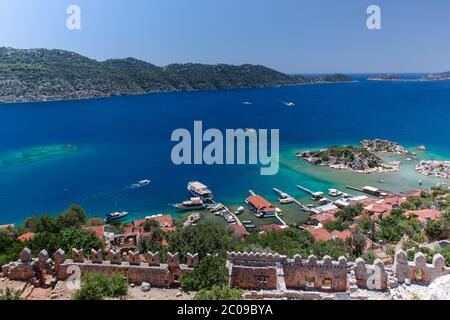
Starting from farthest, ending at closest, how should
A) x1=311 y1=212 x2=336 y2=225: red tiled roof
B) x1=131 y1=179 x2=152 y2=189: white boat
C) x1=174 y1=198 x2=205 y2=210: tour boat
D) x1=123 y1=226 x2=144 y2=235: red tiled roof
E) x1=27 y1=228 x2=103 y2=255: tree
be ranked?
x1=131 y1=179 x2=152 y2=189: white boat → x1=174 y1=198 x2=205 y2=210: tour boat → x1=311 y1=212 x2=336 y2=225: red tiled roof → x1=123 y1=226 x2=144 y2=235: red tiled roof → x1=27 y1=228 x2=103 y2=255: tree

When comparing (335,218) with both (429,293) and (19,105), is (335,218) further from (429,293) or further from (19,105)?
(19,105)

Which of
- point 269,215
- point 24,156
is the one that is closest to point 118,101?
point 24,156

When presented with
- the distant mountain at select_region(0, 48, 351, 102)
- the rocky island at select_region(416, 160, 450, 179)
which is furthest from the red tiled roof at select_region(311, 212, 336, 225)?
the distant mountain at select_region(0, 48, 351, 102)

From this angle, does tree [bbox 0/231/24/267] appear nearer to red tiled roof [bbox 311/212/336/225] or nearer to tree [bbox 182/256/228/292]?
tree [bbox 182/256/228/292]

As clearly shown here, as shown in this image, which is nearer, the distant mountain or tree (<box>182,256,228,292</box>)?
tree (<box>182,256,228,292</box>)

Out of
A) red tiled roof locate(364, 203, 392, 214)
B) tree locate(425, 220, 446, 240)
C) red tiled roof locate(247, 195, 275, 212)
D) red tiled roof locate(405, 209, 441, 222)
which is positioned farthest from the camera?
red tiled roof locate(247, 195, 275, 212)

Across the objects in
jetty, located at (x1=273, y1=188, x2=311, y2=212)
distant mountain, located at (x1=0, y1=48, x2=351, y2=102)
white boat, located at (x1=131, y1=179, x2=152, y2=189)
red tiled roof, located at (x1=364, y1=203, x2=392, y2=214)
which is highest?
distant mountain, located at (x1=0, y1=48, x2=351, y2=102)
